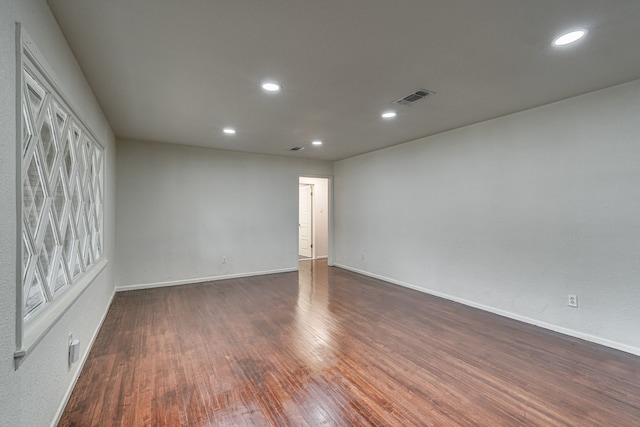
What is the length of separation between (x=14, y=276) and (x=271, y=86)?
2.23m

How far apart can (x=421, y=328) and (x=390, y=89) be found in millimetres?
2554

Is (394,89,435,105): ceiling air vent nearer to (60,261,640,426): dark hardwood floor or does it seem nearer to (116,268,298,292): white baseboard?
(60,261,640,426): dark hardwood floor

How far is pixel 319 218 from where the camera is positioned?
7805 mm

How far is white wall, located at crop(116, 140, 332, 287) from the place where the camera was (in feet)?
15.7

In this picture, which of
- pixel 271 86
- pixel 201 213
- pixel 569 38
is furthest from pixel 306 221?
pixel 569 38

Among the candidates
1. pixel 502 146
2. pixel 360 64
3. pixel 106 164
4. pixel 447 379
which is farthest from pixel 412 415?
pixel 106 164

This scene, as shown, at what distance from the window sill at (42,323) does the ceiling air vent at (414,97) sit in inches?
129

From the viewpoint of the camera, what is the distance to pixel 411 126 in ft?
13.3

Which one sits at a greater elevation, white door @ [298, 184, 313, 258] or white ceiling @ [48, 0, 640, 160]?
white ceiling @ [48, 0, 640, 160]

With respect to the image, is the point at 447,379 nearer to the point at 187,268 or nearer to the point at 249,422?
the point at 249,422

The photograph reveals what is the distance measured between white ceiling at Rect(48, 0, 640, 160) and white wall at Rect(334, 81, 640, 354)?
393mm

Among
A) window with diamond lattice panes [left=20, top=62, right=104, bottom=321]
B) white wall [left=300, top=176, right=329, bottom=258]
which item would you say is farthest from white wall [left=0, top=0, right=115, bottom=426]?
white wall [left=300, top=176, right=329, bottom=258]

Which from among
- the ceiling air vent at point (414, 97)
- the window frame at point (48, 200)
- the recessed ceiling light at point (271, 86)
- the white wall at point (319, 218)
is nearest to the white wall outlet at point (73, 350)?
the window frame at point (48, 200)

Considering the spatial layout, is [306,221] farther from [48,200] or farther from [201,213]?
[48,200]
